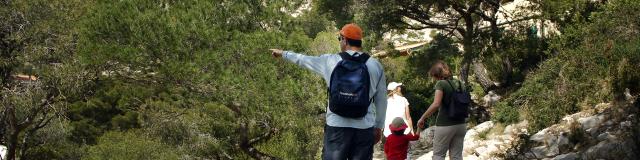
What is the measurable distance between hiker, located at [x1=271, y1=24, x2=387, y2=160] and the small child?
2.11 m

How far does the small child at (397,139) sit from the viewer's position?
18.3 feet

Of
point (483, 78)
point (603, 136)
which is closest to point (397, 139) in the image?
point (603, 136)

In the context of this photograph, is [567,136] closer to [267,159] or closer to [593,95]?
[593,95]

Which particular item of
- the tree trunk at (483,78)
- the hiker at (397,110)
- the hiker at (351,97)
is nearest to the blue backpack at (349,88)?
the hiker at (351,97)

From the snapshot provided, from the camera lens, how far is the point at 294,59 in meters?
3.42

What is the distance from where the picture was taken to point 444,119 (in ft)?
16.3

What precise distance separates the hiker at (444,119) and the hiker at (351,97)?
4.84ft

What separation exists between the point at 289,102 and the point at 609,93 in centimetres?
463

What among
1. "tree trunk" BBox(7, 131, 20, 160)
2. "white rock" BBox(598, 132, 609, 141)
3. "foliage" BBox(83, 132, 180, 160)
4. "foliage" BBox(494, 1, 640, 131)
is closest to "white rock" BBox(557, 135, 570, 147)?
"white rock" BBox(598, 132, 609, 141)

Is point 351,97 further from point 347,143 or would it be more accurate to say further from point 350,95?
point 347,143

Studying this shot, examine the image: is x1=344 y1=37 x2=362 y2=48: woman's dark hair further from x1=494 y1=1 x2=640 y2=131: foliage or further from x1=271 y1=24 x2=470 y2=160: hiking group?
x1=494 y1=1 x2=640 y2=131: foliage

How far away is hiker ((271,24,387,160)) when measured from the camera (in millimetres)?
3223

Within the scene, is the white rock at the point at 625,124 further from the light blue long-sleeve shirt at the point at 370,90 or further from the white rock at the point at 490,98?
the white rock at the point at 490,98

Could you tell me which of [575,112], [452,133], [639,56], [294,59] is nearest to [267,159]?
[575,112]
